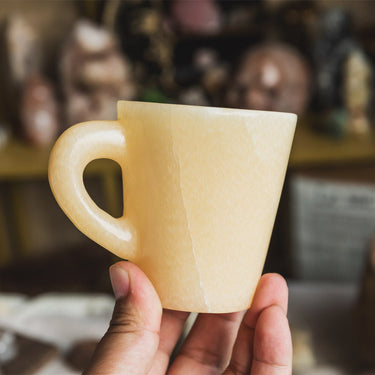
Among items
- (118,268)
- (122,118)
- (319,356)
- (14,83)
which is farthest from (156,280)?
(14,83)

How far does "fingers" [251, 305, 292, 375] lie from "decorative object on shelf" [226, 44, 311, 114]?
114 cm

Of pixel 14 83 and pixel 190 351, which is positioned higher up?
pixel 14 83

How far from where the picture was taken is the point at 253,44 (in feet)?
6.01

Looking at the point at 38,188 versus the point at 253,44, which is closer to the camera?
the point at 253,44

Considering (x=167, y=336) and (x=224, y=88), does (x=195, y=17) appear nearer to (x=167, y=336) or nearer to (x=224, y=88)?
(x=224, y=88)

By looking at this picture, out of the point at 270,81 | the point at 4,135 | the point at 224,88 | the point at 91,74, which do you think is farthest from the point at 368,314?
the point at 4,135

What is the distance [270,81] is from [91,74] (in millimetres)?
641

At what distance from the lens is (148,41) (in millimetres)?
1710

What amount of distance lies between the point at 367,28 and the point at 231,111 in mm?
1677

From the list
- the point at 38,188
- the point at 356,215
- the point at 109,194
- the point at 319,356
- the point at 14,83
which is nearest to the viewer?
the point at 319,356

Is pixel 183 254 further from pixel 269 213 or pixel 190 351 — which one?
pixel 190 351

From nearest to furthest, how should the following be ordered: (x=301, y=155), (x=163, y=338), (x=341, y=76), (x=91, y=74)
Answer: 1. (x=163, y=338)
2. (x=301, y=155)
3. (x=91, y=74)
4. (x=341, y=76)

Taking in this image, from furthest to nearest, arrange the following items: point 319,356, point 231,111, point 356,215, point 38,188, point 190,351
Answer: point 38,188 → point 356,215 → point 319,356 → point 190,351 → point 231,111

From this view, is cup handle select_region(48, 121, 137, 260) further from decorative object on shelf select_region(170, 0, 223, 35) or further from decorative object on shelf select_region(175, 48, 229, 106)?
decorative object on shelf select_region(170, 0, 223, 35)
